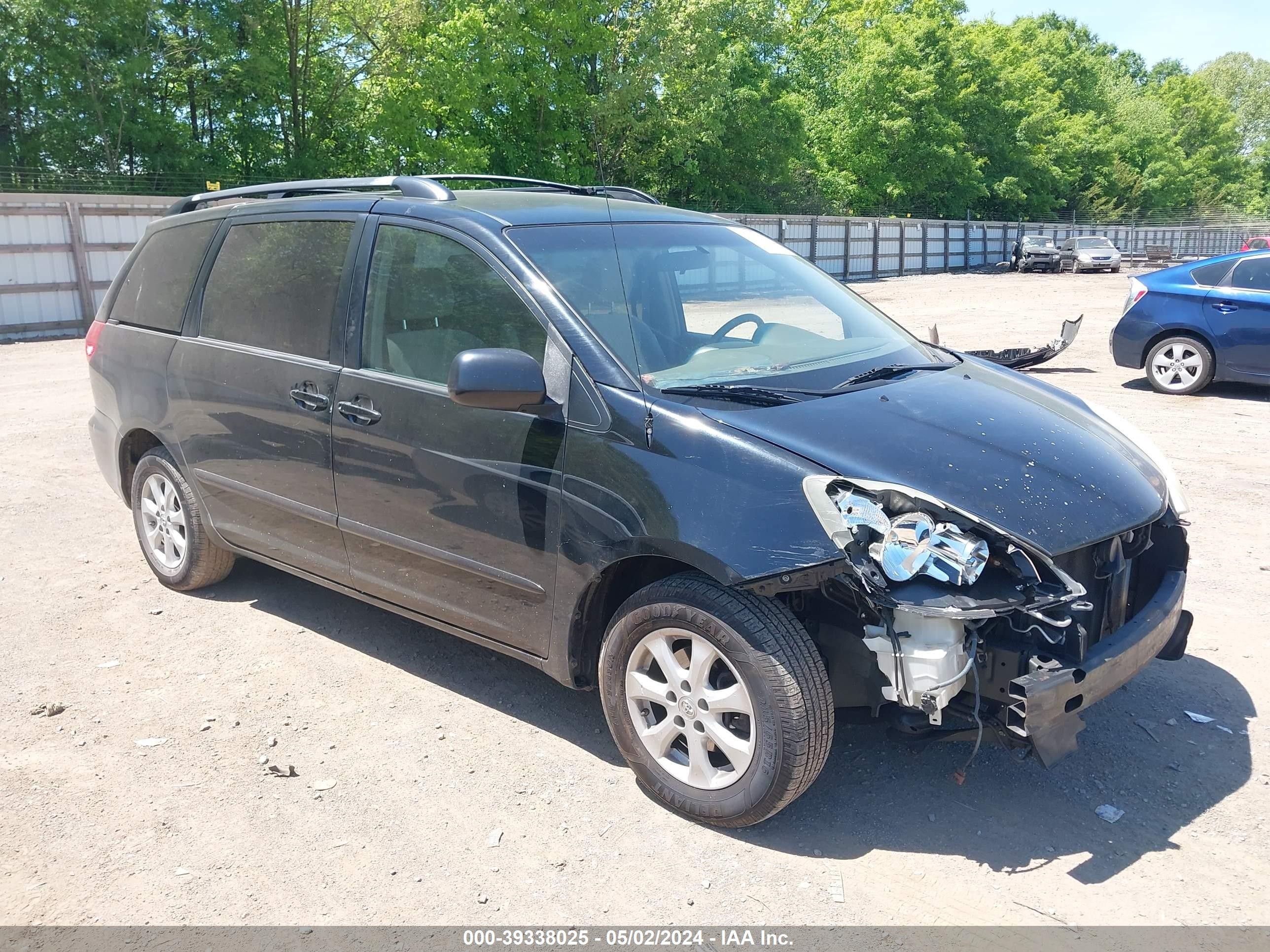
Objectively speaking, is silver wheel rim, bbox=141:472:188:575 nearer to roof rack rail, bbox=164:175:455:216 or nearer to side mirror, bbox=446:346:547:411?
roof rack rail, bbox=164:175:455:216

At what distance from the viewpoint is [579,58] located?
40.5m

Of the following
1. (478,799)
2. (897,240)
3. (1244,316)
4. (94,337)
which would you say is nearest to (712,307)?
(478,799)

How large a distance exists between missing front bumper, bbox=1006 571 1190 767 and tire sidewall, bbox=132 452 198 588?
3874 mm

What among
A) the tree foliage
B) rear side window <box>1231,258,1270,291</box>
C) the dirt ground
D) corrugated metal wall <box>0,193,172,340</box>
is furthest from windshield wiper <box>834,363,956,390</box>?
the tree foliage

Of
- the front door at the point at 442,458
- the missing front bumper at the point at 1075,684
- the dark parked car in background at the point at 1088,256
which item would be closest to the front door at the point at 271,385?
the front door at the point at 442,458

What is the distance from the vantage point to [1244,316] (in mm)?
10688

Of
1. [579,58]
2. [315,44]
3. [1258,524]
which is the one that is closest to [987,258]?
[579,58]

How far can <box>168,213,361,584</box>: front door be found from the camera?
436 cm

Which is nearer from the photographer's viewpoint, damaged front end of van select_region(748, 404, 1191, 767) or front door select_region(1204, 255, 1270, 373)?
damaged front end of van select_region(748, 404, 1191, 767)

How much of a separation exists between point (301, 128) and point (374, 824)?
34.7 m

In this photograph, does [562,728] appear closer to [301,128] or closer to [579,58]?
[301,128]

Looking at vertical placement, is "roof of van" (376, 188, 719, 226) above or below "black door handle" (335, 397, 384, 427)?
above

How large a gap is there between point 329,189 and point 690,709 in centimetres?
291

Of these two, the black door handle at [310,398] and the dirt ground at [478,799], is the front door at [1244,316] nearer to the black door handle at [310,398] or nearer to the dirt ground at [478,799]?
the dirt ground at [478,799]
